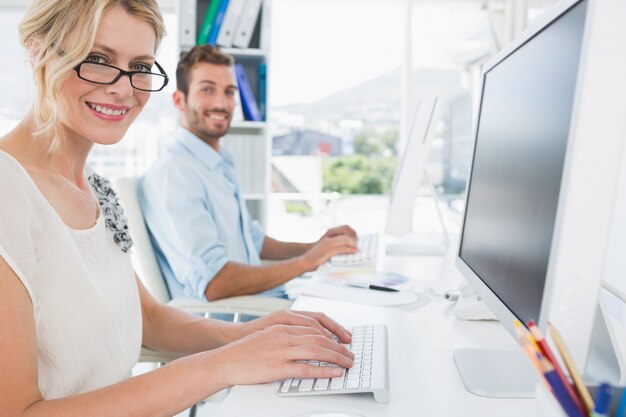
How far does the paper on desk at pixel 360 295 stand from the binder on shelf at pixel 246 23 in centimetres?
178

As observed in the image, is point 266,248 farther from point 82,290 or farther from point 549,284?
point 549,284

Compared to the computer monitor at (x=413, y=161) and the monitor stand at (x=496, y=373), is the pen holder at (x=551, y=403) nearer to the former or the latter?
the monitor stand at (x=496, y=373)

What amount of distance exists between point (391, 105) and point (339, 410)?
3.76 meters

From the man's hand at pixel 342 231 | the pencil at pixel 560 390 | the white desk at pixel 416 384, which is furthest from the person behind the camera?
the man's hand at pixel 342 231

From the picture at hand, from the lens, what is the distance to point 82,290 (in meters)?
0.90

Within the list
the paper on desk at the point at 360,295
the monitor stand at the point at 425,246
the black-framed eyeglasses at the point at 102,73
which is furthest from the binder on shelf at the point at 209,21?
the black-framed eyeglasses at the point at 102,73

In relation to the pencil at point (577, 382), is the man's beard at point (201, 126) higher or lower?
higher

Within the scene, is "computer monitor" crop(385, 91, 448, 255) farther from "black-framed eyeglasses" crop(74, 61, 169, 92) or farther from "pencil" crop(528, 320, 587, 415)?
"pencil" crop(528, 320, 587, 415)

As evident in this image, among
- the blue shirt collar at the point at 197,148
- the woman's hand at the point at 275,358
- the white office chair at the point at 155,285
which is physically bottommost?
the white office chair at the point at 155,285

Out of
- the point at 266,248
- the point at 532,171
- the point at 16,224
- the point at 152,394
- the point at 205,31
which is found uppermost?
the point at 205,31

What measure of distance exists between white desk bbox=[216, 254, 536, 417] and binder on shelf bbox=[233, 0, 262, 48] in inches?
77.4

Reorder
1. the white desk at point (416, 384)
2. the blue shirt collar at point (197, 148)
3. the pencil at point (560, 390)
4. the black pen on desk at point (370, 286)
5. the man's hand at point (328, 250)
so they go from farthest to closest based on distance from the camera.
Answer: the blue shirt collar at point (197, 148) < the man's hand at point (328, 250) < the black pen on desk at point (370, 286) < the white desk at point (416, 384) < the pencil at point (560, 390)

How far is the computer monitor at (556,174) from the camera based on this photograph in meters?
0.52

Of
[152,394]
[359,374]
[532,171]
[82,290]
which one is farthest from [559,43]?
[82,290]
